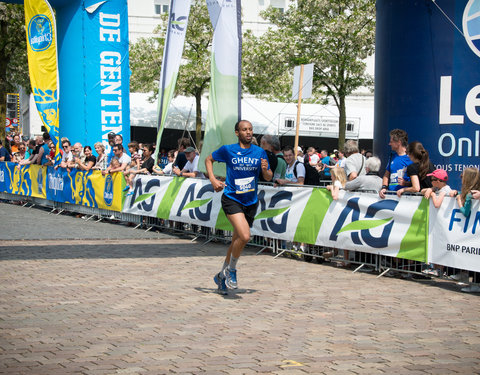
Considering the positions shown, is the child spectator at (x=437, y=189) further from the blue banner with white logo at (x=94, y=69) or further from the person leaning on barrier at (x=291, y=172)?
the blue banner with white logo at (x=94, y=69)

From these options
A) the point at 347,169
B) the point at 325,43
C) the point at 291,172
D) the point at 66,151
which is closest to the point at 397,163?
the point at 347,169

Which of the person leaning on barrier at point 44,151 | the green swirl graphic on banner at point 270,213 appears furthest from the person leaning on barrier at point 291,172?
the person leaning on barrier at point 44,151

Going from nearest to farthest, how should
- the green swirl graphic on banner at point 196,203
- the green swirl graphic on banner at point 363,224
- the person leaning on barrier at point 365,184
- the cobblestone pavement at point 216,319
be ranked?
the cobblestone pavement at point 216,319, the green swirl graphic on banner at point 363,224, the person leaning on barrier at point 365,184, the green swirl graphic on banner at point 196,203

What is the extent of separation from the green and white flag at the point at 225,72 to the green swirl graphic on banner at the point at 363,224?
2.98 meters

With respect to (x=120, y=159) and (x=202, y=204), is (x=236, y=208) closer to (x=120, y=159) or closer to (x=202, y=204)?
(x=202, y=204)

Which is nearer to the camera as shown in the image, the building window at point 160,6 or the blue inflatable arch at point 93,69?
the blue inflatable arch at point 93,69

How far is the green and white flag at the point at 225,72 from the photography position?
11.9 m

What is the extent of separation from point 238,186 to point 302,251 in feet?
10.6

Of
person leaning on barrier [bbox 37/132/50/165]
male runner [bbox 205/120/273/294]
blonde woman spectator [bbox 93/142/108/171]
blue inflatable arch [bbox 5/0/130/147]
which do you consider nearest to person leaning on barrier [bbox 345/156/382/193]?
male runner [bbox 205/120/273/294]

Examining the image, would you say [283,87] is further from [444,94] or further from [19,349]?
[19,349]

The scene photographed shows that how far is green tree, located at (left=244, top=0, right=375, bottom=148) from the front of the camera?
1244 inches

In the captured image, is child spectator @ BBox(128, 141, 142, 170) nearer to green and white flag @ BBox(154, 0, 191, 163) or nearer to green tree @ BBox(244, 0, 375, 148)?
green and white flag @ BBox(154, 0, 191, 163)

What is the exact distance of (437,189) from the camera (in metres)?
Result: 8.94

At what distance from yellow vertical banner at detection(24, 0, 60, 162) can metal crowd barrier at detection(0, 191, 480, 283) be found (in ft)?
10.9
